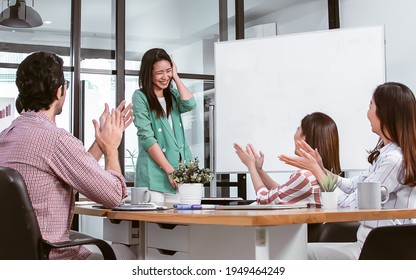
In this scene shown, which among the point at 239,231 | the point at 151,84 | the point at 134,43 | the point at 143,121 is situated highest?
the point at 134,43

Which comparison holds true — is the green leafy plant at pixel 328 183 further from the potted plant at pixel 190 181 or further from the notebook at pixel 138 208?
the notebook at pixel 138 208

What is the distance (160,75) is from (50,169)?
168cm

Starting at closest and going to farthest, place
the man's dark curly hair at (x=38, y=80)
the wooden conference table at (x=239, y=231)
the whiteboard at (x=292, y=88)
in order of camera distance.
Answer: the wooden conference table at (x=239, y=231)
the man's dark curly hair at (x=38, y=80)
the whiteboard at (x=292, y=88)

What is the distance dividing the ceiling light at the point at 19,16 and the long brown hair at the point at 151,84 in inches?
68.9

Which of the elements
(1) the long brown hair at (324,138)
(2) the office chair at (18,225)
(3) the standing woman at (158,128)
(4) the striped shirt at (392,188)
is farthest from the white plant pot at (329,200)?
(3) the standing woman at (158,128)

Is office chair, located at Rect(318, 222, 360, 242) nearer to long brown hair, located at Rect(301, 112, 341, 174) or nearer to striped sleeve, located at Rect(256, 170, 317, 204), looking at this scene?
long brown hair, located at Rect(301, 112, 341, 174)

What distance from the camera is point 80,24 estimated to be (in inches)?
188

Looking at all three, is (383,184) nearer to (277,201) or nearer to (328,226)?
(277,201)

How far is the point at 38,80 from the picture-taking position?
1.80 meters

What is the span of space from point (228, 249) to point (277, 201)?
1.86ft

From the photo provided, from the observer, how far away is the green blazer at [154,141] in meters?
3.14

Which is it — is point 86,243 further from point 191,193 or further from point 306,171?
point 306,171

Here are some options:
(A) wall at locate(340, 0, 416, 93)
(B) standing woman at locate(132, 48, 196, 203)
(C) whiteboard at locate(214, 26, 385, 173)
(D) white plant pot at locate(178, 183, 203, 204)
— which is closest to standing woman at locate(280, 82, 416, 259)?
(D) white plant pot at locate(178, 183, 203, 204)

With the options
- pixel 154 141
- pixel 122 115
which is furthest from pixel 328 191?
pixel 154 141
